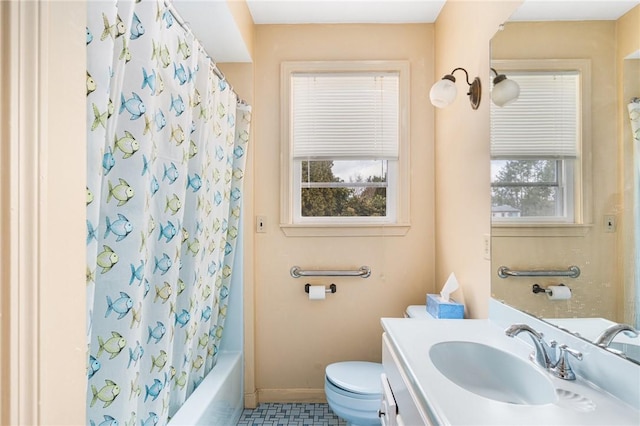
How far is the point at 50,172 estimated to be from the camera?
55 cm

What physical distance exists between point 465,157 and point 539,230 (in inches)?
25.4

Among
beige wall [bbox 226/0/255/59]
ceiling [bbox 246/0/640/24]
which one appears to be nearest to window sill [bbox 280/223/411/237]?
beige wall [bbox 226/0/255/59]

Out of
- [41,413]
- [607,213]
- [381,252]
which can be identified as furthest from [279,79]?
[41,413]

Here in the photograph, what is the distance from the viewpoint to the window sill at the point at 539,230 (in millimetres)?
1043

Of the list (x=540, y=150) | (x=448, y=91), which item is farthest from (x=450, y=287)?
(x=448, y=91)

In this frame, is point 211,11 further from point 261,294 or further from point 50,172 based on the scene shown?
point 261,294

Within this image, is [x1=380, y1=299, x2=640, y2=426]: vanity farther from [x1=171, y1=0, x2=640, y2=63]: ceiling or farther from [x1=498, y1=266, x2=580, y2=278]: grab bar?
[x1=171, y1=0, x2=640, y2=63]: ceiling

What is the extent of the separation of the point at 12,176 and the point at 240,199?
1597 mm

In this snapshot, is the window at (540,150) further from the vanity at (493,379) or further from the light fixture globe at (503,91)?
the vanity at (493,379)

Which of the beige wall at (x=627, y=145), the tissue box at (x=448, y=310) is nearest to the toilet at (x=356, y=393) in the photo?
the tissue box at (x=448, y=310)

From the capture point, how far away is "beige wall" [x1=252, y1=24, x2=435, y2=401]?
2.23 meters

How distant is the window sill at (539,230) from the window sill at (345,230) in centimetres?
81

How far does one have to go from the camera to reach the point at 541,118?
3.89 ft

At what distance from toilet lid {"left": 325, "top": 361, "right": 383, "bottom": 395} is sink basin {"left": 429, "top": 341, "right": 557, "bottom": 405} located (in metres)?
0.68
